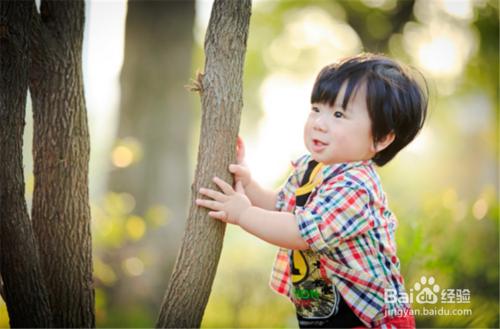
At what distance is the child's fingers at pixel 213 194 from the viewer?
6.13 feet

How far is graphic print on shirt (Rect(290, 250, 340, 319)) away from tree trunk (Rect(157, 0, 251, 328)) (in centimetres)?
33

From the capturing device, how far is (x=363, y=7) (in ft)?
34.2

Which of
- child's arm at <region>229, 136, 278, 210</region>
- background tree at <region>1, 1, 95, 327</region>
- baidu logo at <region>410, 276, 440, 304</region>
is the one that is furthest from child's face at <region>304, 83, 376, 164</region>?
baidu logo at <region>410, 276, 440, 304</region>

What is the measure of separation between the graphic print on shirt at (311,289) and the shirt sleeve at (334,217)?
202 millimetres

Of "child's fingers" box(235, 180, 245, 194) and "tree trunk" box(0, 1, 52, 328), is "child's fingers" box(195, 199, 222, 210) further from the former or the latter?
"tree trunk" box(0, 1, 52, 328)

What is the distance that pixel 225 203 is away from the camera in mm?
1885

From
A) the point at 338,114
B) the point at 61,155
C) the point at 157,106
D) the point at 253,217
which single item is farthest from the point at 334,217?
the point at 157,106

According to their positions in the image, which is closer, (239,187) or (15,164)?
(15,164)

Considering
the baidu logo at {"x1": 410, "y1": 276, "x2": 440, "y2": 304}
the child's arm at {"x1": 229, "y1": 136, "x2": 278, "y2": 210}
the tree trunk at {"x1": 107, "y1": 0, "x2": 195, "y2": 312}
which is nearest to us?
the child's arm at {"x1": 229, "y1": 136, "x2": 278, "y2": 210}

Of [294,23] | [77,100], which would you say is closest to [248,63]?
[294,23]

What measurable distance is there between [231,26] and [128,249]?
3460mm

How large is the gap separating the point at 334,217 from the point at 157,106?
446 cm

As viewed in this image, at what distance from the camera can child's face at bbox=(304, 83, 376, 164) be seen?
1.94 metres

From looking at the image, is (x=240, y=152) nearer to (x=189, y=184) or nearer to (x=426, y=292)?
(x=426, y=292)
